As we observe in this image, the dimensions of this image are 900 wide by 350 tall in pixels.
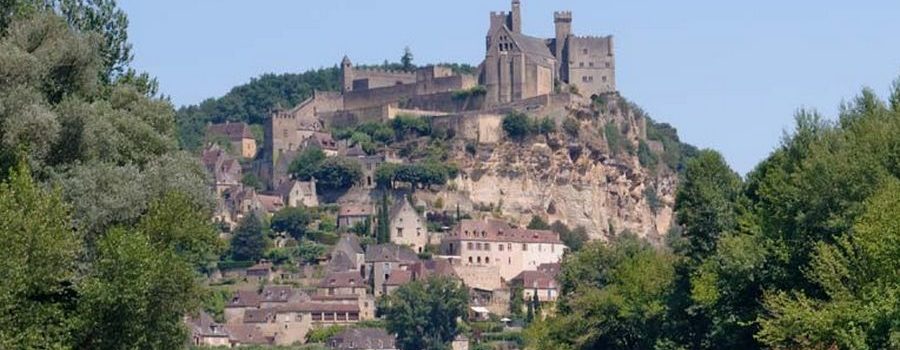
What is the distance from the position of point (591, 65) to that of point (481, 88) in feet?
32.7

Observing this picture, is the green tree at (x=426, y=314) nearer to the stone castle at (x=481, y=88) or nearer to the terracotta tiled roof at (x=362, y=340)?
the terracotta tiled roof at (x=362, y=340)

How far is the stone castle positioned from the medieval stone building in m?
0.08

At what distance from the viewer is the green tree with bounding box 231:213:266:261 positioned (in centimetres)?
14662

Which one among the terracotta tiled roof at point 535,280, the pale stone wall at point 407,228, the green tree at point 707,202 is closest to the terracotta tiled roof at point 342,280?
the pale stone wall at point 407,228

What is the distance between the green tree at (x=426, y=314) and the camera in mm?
129375

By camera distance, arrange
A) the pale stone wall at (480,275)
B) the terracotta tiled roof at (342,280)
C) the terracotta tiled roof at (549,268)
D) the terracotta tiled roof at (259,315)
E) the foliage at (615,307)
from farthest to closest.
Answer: the pale stone wall at (480,275) < the terracotta tiled roof at (549,268) < the terracotta tiled roof at (342,280) < the terracotta tiled roof at (259,315) < the foliage at (615,307)

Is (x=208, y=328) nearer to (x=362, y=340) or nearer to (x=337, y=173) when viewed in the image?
(x=362, y=340)

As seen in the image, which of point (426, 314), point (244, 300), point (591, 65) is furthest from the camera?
point (591, 65)

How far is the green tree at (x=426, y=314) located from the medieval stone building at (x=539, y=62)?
39.2m

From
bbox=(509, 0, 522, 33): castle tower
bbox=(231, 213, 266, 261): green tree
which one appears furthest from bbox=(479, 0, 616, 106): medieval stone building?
bbox=(231, 213, 266, 261): green tree

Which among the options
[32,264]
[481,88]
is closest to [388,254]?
[481,88]

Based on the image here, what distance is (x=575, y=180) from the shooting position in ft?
552

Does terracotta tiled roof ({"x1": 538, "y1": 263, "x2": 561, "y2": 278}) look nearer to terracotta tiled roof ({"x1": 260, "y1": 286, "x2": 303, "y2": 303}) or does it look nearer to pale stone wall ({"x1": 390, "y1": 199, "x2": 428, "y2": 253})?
pale stone wall ({"x1": 390, "y1": 199, "x2": 428, "y2": 253})

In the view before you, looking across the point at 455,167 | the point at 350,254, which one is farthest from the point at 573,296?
the point at 455,167
